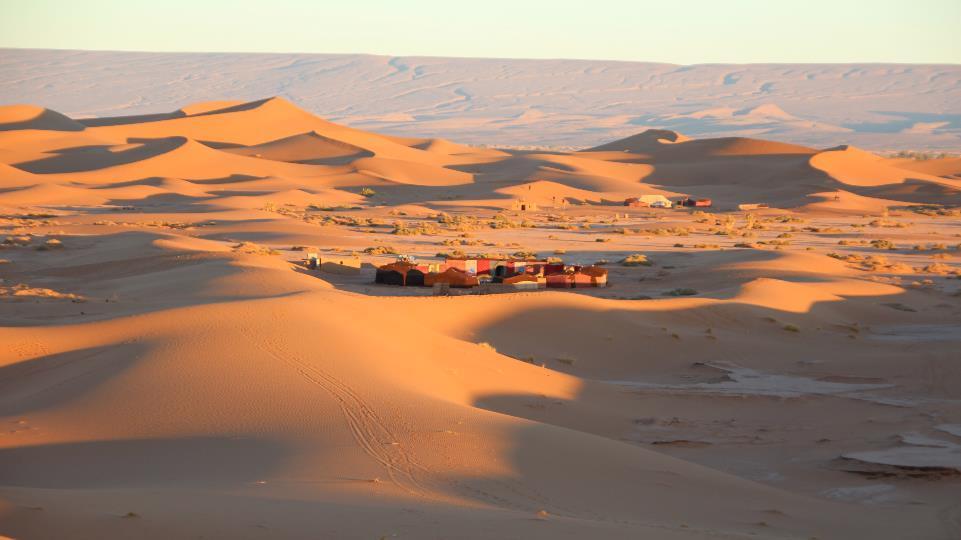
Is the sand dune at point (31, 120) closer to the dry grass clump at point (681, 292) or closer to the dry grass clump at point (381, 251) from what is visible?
the dry grass clump at point (381, 251)

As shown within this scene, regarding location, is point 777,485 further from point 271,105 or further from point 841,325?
point 271,105

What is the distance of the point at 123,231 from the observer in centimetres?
3809

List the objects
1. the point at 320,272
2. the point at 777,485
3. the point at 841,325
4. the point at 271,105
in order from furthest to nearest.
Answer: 1. the point at 271,105
2. the point at 320,272
3. the point at 841,325
4. the point at 777,485

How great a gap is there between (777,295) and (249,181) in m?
49.5

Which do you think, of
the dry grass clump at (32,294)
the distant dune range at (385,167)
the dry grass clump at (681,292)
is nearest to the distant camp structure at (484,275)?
the dry grass clump at (681,292)

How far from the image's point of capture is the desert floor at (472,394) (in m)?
9.32

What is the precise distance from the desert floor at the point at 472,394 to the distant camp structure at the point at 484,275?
523 mm

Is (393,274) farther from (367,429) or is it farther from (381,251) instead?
(367,429)

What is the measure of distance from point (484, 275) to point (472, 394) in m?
12.7

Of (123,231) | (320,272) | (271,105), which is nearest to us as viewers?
(320,272)

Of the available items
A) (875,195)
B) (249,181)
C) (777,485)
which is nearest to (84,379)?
(777,485)

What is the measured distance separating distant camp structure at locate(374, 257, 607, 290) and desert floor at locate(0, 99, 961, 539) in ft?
1.72

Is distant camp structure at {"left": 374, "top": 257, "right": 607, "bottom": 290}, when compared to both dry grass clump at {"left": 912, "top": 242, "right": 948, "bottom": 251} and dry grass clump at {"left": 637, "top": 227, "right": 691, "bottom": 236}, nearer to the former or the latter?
dry grass clump at {"left": 912, "top": 242, "right": 948, "bottom": 251}

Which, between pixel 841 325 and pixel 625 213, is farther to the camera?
pixel 625 213
